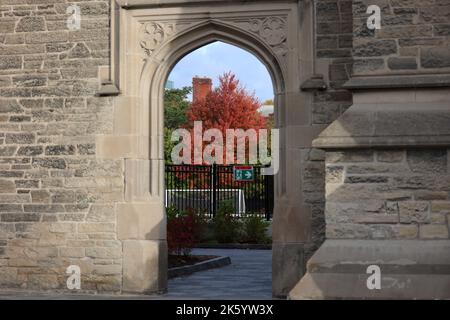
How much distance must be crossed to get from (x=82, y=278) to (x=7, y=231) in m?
1.24

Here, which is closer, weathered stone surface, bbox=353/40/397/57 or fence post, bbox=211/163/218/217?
weathered stone surface, bbox=353/40/397/57

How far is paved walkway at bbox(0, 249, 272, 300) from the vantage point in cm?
980

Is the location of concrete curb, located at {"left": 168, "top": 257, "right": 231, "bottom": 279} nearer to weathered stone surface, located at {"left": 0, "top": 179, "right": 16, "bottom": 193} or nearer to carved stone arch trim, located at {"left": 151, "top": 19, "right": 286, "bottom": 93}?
weathered stone surface, located at {"left": 0, "top": 179, "right": 16, "bottom": 193}

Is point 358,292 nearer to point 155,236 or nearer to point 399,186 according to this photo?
point 399,186

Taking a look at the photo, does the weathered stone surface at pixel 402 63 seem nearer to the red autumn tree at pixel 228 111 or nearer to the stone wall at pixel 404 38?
the stone wall at pixel 404 38

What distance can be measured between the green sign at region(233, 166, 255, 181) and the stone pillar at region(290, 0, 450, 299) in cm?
1330

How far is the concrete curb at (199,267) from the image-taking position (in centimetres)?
1235

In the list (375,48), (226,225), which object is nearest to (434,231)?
(375,48)

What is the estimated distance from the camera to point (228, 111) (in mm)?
36344

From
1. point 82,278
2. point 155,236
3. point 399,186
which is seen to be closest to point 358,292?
point 399,186

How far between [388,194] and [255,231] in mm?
11266

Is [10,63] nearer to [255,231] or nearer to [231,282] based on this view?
[231,282]

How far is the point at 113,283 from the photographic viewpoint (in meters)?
10.1

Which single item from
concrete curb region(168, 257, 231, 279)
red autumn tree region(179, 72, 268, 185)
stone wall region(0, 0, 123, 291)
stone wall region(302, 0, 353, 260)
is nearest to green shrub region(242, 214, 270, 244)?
concrete curb region(168, 257, 231, 279)
